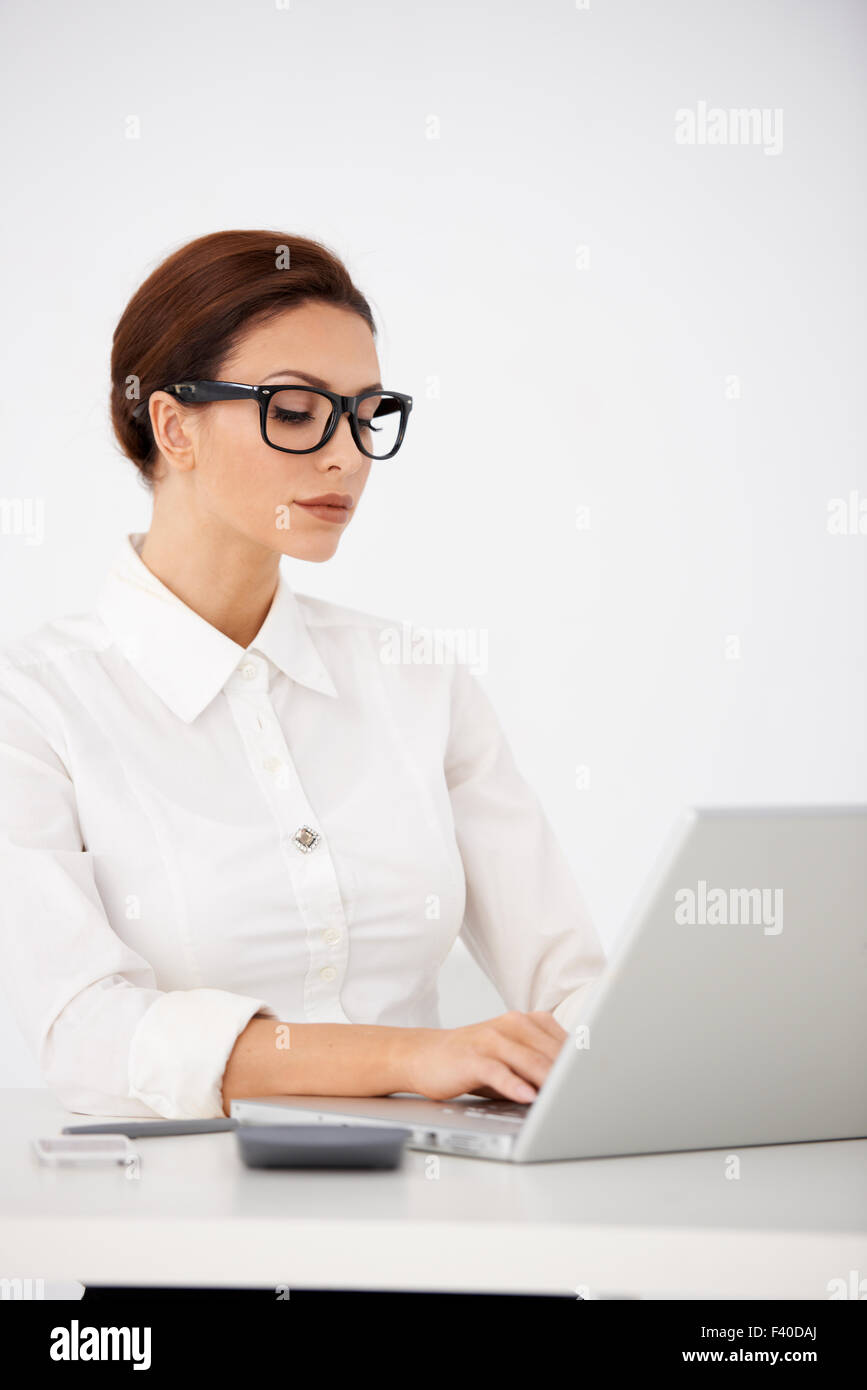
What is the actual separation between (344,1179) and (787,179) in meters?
3.87

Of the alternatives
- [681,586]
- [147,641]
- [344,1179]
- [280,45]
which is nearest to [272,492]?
[147,641]

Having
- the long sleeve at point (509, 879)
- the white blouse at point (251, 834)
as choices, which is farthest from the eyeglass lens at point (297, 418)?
the long sleeve at point (509, 879)

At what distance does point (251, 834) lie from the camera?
165 cm

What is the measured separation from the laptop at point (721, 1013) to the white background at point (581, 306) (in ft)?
9.72

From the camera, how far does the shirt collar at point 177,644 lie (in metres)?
1.73

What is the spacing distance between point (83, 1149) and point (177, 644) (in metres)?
0.88

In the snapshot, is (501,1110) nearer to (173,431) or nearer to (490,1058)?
(490,1058)

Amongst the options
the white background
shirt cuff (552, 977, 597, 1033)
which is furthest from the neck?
the white background

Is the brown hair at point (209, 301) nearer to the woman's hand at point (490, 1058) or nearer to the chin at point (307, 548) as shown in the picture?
the chin at point (307, 548)

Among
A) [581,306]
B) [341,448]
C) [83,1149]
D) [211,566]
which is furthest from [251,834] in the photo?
[581,306]

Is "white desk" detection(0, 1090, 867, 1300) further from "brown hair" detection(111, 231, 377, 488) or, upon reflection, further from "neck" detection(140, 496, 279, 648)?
"brown hair" detection(111, 231, 377, 488)

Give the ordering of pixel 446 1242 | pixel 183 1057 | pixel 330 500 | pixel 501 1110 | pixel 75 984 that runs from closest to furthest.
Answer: pixel 446 1242 → pixel 501 1110 → pixel 183 1057 → pixel 75 984 → pixel 330 500

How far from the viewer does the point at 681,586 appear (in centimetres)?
411
